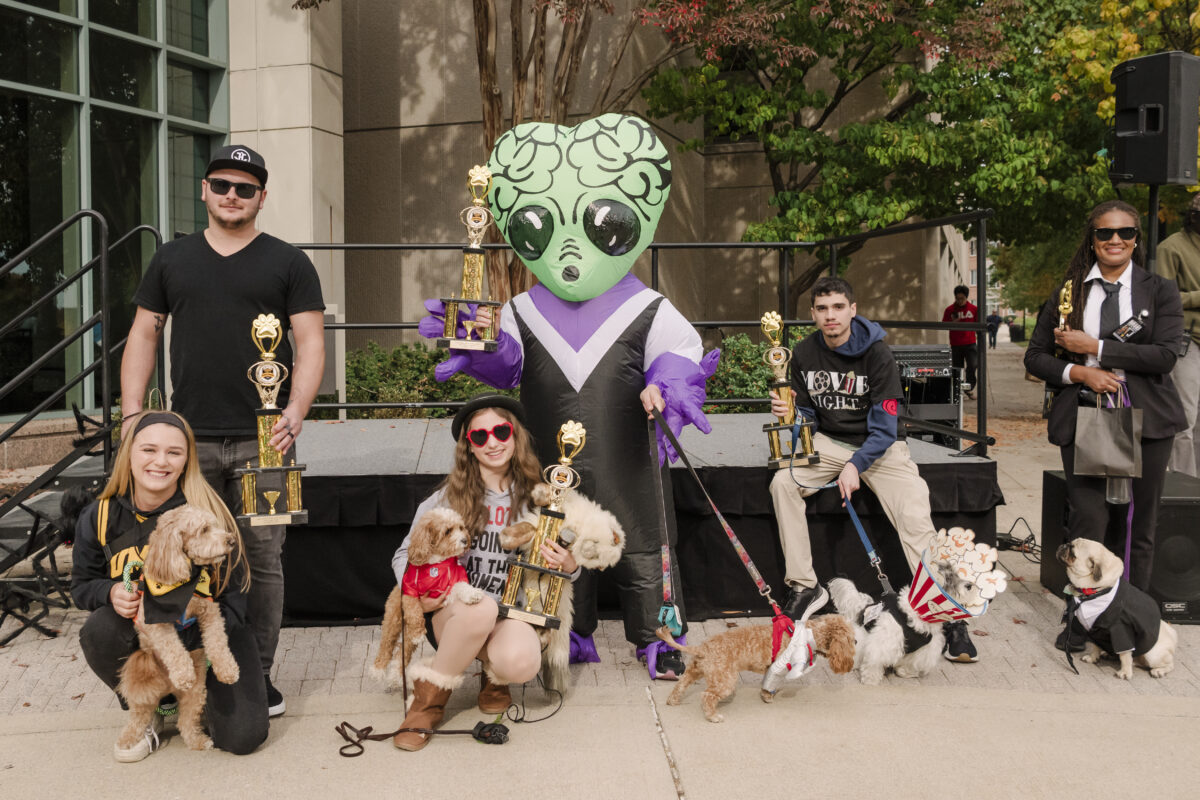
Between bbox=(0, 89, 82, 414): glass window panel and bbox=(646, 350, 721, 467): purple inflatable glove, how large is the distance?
7378 millimetres

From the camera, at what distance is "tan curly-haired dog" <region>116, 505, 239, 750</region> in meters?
3.25

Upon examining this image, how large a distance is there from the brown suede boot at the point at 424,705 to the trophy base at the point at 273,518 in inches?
25.5

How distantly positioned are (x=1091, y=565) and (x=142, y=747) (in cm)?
354

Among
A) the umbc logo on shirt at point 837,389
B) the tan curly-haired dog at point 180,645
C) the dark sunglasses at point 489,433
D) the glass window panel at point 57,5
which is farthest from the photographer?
the glass window panel at point 57,5

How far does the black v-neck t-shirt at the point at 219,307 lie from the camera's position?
3670mm

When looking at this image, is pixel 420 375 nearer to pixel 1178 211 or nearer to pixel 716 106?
pixel 716 106

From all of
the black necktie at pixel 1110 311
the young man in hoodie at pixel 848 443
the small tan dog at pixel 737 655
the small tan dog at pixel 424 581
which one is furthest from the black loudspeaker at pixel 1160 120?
the small tan dog at pixel 424 581

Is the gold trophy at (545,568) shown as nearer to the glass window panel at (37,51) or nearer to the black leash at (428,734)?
the black leash at (428,734)

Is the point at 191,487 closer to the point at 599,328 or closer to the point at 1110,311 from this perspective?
the point at 599,328

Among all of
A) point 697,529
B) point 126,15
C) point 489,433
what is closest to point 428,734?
point 489,433

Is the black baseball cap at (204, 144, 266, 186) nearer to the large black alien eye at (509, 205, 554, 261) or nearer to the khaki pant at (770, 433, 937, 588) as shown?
the large black alien eye at (509, 205, 554, 261)

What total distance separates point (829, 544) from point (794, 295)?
9.46 metres

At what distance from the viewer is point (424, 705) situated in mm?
3613

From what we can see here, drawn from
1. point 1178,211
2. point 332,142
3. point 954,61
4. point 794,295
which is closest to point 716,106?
point 954,61
